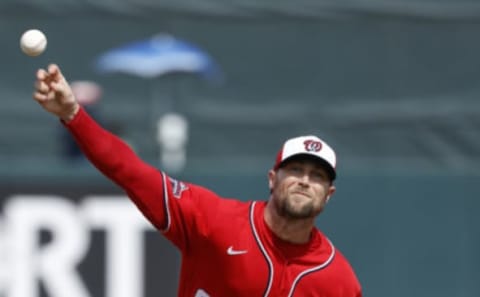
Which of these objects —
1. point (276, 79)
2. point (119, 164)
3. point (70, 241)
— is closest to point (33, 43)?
point (119, 164)

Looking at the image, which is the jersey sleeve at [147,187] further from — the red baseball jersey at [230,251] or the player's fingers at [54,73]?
the player's fingers at [54,73]

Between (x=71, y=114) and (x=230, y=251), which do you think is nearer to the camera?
(x=71, y=114)

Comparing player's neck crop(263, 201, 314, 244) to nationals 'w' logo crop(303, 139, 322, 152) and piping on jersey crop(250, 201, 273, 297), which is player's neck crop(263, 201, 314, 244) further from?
nationals 'w' logo crop(303, 139, 322, 152)

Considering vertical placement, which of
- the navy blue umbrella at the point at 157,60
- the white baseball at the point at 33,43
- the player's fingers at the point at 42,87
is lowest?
the player's fingers at the point at 42,87

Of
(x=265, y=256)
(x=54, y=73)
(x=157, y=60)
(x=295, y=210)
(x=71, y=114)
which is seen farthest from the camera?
(x=157, y=60)

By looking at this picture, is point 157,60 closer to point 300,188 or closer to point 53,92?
point 300,188

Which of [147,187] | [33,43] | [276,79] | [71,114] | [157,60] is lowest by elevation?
[147,187]

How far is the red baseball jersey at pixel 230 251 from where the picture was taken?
18.4 ft

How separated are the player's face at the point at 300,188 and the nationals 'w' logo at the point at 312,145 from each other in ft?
0.17

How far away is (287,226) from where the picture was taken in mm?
5840

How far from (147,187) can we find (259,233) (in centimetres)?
61

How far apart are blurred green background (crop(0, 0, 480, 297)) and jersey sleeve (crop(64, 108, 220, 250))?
737 centimetres

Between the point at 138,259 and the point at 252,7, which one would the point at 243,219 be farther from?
the point at 252,7

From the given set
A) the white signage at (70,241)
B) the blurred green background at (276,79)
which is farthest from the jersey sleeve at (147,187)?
the blurred green background at (276,79)
